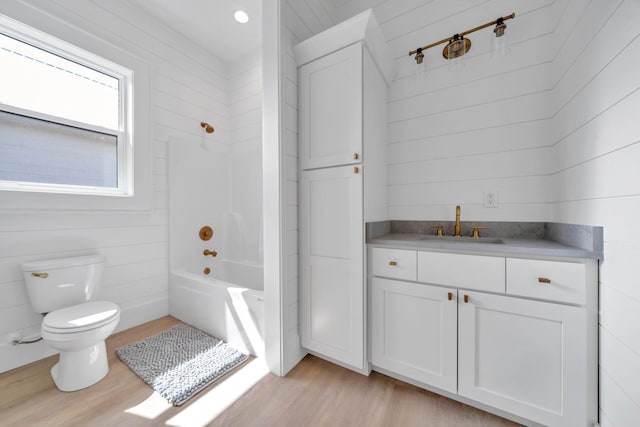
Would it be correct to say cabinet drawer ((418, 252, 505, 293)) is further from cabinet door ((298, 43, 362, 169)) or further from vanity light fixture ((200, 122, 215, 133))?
vanity light fixture ((200, 122, 215, 133))

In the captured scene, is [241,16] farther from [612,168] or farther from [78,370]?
[78,370]

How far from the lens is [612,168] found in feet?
2.98

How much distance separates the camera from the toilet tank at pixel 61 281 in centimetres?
155

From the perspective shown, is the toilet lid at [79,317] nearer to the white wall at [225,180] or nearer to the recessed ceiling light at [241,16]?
the white wall at [225,180]

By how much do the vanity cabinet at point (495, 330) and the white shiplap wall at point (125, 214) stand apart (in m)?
2.14

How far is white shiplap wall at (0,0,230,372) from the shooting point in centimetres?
159

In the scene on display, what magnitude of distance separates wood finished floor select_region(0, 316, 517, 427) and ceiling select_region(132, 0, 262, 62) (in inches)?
119

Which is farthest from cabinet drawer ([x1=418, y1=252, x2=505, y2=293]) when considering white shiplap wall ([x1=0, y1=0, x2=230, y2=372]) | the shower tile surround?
white shiplap wall ([x1=0, y1=0, x2=230, y2=372])

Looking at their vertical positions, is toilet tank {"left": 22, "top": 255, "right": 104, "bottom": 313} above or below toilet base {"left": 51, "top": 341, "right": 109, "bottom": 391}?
above

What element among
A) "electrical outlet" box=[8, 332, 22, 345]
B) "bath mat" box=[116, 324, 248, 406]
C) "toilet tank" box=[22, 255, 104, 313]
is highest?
"toilet tank" box=[22, 255, 104, 313]

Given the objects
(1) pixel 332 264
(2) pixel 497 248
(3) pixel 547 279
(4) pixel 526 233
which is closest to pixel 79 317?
(1) pixel 332 264

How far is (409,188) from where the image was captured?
6.27ft

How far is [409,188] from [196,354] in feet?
6.64

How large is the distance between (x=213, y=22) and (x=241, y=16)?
1.07 ft
